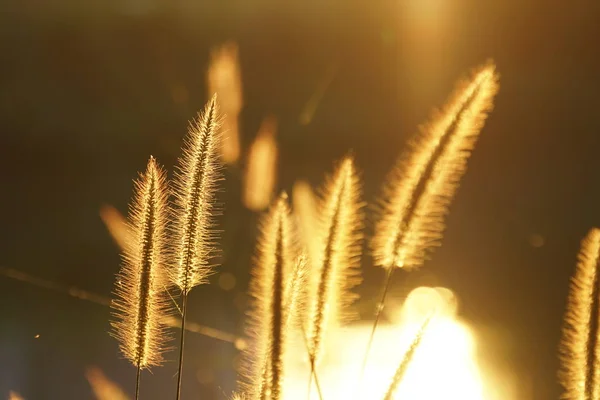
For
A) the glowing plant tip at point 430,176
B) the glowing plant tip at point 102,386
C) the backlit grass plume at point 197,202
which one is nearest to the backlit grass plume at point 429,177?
the glowing plant tip at point 430,176

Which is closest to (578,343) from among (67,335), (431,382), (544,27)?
(431,382)

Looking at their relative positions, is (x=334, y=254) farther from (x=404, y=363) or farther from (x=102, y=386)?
(x=102, y=386)

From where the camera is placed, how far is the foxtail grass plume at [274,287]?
23.7 inches

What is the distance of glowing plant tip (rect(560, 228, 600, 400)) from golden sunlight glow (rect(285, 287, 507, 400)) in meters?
0.16

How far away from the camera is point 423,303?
0.97 m

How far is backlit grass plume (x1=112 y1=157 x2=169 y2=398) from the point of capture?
27.1 inches

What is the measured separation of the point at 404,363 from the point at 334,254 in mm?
145

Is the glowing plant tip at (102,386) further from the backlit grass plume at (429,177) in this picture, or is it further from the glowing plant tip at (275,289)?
the backlit grass plume at (429,177)

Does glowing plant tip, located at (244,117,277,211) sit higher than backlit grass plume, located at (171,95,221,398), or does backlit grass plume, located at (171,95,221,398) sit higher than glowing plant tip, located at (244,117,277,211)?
glowing plant tip, located at (244,117,277,211)

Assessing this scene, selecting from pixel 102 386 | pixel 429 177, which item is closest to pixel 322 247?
pixel 429 177

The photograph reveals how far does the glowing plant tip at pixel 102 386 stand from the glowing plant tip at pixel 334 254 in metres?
0.37

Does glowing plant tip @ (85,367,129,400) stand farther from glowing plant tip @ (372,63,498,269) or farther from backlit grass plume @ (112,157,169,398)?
glowing plant tip @ (372,63,498,269)

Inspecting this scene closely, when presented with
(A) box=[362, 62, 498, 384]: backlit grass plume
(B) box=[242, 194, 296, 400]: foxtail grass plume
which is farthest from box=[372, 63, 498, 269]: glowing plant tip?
(B) box=[242, 194, 296, 400]: foxtail grass plume

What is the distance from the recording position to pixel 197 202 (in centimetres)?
69
